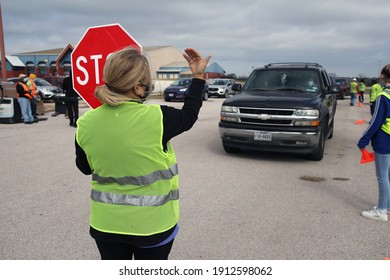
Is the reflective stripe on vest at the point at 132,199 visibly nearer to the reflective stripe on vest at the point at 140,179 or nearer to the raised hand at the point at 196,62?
the reflective stripe on vest at the point at 140,179

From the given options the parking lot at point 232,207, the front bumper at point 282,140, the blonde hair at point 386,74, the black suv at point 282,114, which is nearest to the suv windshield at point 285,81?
the black suv at point 282,114

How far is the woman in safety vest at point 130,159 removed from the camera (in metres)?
1.80

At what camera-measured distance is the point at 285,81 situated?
Answer: 8250 millimetres

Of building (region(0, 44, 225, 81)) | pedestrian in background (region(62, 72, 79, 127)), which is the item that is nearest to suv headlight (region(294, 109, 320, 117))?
pedestrian in background (region(62, 72, 79, 127))

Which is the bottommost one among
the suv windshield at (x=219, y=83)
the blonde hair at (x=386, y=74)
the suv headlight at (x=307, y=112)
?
the suv windshield at (x=219, y=83)

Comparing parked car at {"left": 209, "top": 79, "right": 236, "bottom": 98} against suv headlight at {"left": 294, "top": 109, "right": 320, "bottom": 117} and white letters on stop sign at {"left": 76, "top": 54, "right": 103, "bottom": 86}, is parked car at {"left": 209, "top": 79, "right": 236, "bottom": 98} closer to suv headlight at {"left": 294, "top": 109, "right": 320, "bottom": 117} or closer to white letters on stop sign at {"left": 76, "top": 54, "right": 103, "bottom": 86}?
suv headlight at {"left": 294, "top": 109, "right": 320, "bottom": 117}

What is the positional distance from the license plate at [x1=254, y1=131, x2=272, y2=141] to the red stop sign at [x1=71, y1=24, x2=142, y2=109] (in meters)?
4.69

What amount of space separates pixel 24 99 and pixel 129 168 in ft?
43.1

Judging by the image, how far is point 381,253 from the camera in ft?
11.9

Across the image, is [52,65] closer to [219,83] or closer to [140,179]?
[219,83]

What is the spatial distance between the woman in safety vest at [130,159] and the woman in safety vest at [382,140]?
126 inches

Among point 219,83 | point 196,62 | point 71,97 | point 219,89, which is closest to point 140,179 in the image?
point 196,62

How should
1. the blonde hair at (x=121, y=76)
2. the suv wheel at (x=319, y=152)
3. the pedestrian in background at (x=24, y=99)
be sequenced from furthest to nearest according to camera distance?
1. the pedestrian in background at (x=24, y=99)
2. the suv wheel at (x=319, y=152)
3. the blonde hair at (x=121, y=76)
